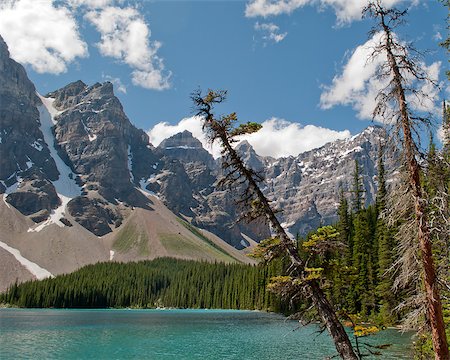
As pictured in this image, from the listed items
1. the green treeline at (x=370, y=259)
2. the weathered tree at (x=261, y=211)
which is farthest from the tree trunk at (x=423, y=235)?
the green treeline at (x=370, y=259)

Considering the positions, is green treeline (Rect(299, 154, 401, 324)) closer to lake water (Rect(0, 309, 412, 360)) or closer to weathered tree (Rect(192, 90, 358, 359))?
lake water (Rect(0, 309, 412, 360))

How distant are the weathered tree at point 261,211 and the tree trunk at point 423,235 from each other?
269 centimetres

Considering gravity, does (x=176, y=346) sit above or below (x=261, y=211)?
below

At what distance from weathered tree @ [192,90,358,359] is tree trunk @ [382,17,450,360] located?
8.81 ft

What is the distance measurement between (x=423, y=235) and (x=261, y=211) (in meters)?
5.42

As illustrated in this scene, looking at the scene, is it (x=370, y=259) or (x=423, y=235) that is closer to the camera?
(x=423, y=235)

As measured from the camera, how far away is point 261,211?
53.0ft

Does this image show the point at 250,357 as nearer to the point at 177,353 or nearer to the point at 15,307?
the point at 177,353

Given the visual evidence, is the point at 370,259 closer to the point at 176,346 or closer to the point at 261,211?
the point at 176,346

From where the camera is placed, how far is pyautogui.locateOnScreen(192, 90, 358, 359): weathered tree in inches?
564

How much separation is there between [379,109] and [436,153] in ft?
7.67

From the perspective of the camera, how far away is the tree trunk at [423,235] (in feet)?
44.7

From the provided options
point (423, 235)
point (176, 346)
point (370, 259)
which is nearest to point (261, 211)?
point (423, 235)

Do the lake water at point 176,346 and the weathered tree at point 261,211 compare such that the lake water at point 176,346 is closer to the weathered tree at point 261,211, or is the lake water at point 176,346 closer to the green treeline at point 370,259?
the green treeline at point 370,259
